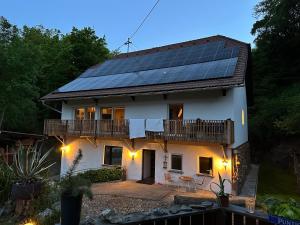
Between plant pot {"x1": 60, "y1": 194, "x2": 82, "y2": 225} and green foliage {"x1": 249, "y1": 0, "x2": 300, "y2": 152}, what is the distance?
17.8 meters

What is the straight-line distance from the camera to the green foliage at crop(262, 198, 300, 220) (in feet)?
7.16

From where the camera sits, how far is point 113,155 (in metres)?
16.9

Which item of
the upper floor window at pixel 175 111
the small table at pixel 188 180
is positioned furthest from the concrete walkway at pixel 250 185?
the upper floor window at pixel 175 111

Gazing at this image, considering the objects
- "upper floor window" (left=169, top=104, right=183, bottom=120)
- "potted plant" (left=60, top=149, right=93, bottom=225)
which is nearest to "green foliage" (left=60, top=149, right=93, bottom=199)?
"potted plant" (left=60, top=149, right=93, bottom=225)

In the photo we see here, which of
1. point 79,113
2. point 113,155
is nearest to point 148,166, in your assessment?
point 113,155

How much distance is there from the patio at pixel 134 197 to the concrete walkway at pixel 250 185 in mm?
1144

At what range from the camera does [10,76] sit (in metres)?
20.2

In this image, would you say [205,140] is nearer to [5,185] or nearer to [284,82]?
[5,185]

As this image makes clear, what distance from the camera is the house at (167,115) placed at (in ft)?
42.1

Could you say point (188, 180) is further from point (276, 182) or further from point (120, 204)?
point (276, 182)

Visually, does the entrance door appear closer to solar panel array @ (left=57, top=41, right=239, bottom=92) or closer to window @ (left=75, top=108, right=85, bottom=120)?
solar panel array @ (left=57, top=41, right=239, bottom=92)

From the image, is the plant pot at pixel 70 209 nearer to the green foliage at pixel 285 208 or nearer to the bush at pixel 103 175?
the green foliage at pixel 285 208

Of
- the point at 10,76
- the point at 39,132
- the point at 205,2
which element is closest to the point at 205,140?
the point at 205,2

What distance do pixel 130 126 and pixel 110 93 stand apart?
3.03 m
